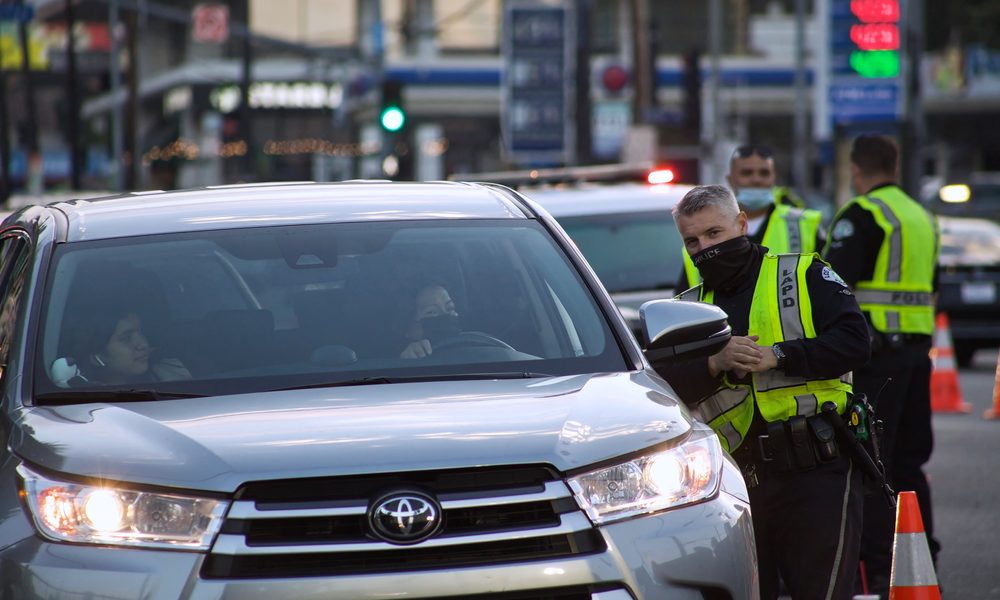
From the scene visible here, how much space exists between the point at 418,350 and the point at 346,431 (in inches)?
33.4

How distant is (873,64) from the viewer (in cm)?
3344

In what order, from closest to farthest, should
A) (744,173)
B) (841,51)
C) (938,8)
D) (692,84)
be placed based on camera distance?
1. (744,173)
2. (841,51)
3. (692,84)
4. (938,8)

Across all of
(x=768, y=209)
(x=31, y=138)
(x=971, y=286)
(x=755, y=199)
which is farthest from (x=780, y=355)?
(x=31, y=138)

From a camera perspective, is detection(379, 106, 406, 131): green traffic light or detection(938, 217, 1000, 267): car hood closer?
detection(938, 217, 1000, 267): car hood

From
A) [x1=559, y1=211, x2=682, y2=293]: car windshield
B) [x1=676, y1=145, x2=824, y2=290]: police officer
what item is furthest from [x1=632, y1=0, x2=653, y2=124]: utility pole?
[x1=676, y1=145, x2=824, y2=290]: police officer

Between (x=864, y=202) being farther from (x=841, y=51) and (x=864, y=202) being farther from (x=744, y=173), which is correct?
(x=841, y=51)

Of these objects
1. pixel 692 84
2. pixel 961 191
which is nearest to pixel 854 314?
pixel 961 191

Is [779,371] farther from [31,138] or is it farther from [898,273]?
[31,138]

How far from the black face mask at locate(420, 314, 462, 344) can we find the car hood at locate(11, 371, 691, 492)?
0.40 metres

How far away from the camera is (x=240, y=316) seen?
530 cm

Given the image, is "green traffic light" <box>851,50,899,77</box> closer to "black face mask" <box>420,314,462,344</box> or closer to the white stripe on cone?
the white stripe on cone

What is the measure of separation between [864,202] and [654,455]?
3.71m

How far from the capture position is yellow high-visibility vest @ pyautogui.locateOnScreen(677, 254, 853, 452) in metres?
5.73

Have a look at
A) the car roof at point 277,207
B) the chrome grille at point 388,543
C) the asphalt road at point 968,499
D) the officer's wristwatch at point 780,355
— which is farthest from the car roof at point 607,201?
the chrome grille at point 388,543
